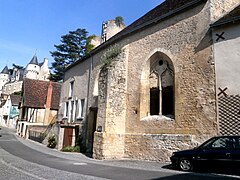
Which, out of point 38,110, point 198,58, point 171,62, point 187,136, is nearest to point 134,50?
point 171,62

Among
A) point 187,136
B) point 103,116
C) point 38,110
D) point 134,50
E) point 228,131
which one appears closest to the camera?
point 228,131

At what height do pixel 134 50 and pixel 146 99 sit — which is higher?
pixel 134 50

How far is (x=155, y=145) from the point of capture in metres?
10.4

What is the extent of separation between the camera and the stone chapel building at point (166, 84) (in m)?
9.17

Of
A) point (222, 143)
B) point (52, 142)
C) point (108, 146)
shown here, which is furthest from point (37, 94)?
point (222, 143)

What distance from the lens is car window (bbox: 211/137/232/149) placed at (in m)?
7.20

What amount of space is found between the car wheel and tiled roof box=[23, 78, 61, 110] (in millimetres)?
21320

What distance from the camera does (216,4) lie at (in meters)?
9.88

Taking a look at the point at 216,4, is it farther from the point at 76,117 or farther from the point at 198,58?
the point at 76,117

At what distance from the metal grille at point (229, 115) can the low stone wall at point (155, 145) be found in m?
1.36

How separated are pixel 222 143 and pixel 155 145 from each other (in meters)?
3.64

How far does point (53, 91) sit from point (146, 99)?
18.9 m

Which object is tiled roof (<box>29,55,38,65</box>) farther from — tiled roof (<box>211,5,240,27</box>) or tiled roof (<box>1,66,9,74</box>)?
tiled roof (<box>211,5,240,27</box>)

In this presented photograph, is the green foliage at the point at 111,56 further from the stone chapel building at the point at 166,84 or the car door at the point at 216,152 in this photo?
the car door at the point at 216,152
